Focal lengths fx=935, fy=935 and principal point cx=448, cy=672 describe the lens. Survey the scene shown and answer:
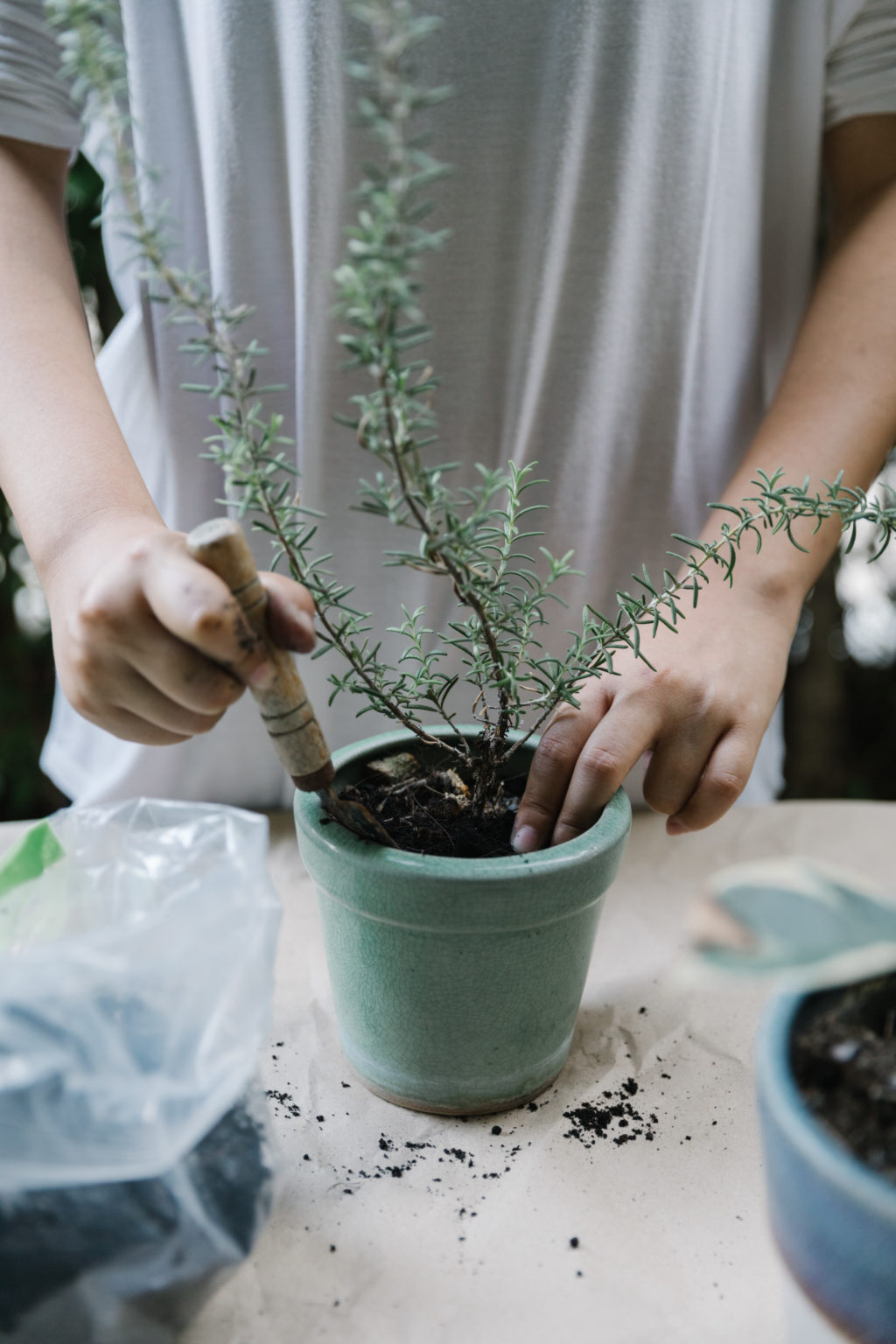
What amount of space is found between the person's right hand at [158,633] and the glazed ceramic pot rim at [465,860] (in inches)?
3.6

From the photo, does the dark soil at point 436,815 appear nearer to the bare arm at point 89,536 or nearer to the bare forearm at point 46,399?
the bare arm at point 89,536

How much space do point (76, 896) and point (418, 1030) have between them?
22 centimetres

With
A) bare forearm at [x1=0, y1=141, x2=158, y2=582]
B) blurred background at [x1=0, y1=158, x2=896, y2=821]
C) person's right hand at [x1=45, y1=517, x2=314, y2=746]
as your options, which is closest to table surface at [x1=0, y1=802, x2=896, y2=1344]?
person's right hand at [x1=45, y1=517, x2=314, y2=746]

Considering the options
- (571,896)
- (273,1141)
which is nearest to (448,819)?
(571,896)

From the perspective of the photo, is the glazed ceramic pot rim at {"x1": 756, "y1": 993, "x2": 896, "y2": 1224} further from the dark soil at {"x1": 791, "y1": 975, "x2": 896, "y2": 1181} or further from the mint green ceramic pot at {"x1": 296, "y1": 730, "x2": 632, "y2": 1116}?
the mint green ceramic pot at {"x1": 296, "y1": 730, "x2": 632, "y2": 1116}

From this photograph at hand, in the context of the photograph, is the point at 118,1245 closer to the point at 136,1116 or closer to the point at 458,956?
the point at 136,1116

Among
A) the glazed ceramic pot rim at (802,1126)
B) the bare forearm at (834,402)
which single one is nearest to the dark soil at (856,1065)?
the glazed ceramic pot rim at (802,1126)

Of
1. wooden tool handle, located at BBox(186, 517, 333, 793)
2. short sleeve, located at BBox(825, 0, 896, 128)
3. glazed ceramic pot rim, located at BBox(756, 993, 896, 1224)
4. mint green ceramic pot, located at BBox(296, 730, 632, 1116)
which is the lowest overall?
mint green ceramic pot, located at BBox(296, 730, 632, 1116)

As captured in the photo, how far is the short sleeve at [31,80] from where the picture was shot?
2.37 ft

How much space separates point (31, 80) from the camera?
737mm

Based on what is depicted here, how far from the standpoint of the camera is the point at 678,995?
717 mm

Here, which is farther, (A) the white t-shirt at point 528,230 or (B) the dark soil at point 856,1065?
(A) the white t-shirt at point 528,230

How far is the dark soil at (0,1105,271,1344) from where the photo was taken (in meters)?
0.40

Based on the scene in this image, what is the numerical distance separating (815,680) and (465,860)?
1333 mm
